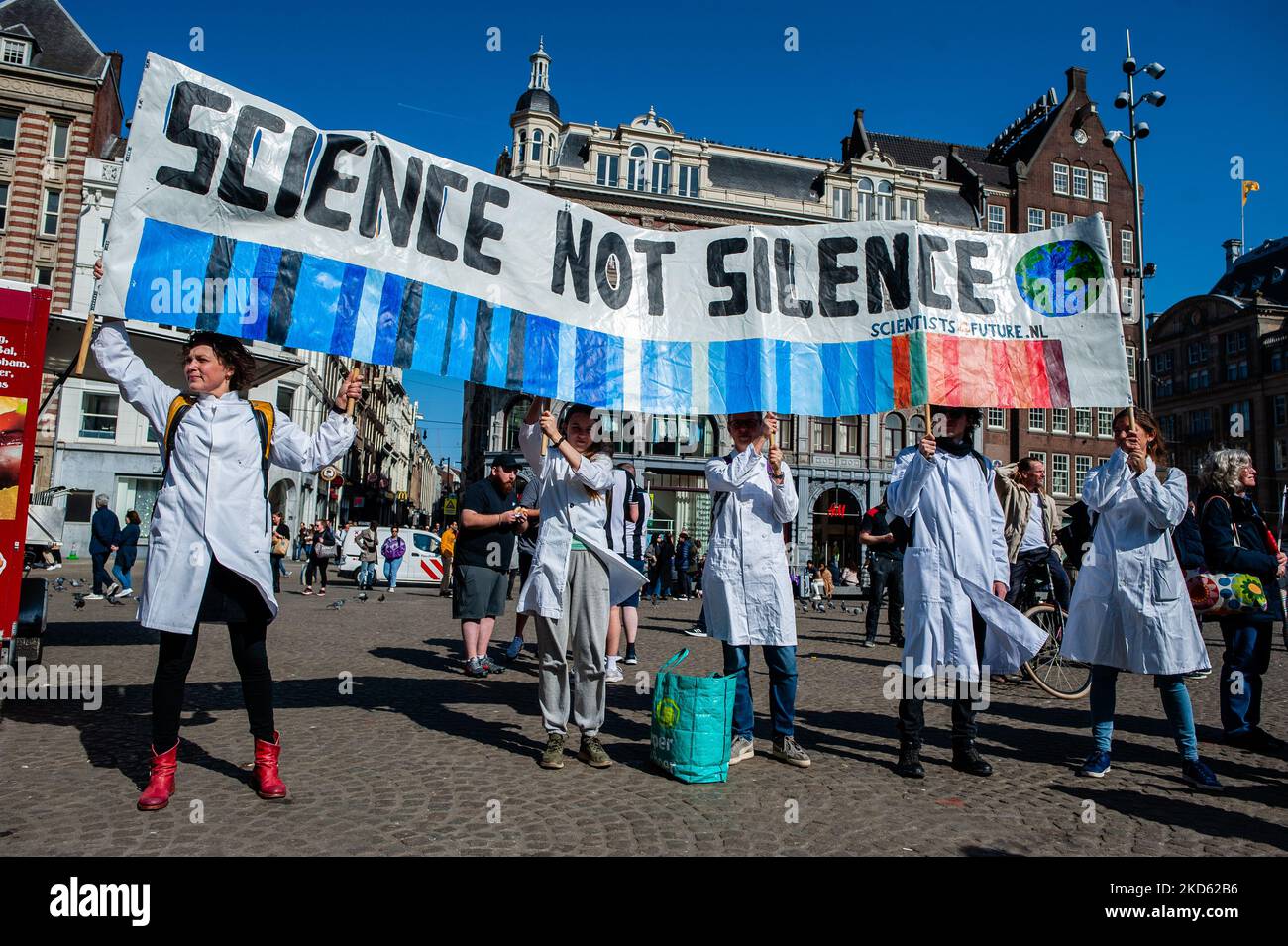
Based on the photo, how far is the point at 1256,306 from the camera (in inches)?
2357

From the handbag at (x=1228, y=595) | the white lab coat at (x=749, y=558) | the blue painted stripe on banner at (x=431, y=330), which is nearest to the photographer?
the blue painted stripe on banner at (x=431, y=330)

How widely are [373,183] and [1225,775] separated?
6.10 metres

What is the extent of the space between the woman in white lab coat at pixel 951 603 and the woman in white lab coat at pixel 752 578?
68 centimetres

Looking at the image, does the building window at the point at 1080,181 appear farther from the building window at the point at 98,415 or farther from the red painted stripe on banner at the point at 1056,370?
the building window at the point at 98,415

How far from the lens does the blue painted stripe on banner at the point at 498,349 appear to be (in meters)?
4.70

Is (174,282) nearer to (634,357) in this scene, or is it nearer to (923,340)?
(634,357)

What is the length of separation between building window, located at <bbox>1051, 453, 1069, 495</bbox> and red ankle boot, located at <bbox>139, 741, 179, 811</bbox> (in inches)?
1970

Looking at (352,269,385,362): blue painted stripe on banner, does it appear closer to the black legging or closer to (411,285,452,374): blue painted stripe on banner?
(411,285,452,374): blue painted stripe on banner

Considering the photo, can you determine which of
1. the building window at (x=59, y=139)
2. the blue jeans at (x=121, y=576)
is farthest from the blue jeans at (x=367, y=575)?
the building window at (x=59, y=139)

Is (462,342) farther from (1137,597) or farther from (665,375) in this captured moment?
(1137,597)

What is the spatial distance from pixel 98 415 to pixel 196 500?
36.8m

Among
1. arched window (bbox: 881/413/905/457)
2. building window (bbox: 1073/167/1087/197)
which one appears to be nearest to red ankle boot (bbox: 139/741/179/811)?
arched window (bbox: 881/413/905/457)

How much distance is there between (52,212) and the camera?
33969 mm
